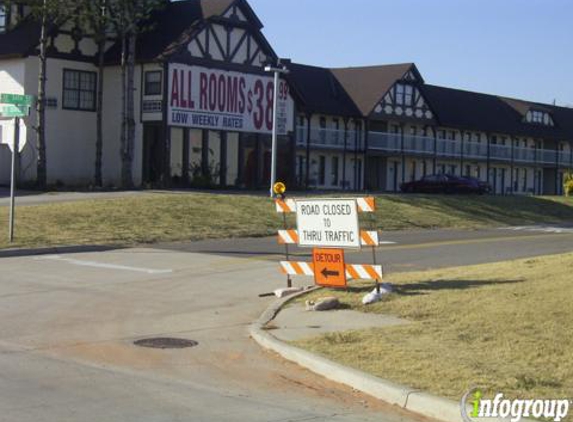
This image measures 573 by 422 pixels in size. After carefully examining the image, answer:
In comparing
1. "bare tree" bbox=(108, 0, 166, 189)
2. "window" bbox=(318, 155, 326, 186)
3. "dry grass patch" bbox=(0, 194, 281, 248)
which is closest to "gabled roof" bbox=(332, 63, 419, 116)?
"window" bbox=(318, 155, 326, 186)

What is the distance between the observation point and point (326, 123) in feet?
184

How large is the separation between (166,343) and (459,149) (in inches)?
2175

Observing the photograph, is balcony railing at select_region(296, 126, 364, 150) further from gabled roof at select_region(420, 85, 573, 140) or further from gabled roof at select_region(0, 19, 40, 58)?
gabled roof at select_region(0, 19, 40, 58)

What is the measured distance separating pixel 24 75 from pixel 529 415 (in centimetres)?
3709

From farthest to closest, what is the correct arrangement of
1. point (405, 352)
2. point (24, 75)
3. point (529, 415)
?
point (24, 75), point (405, 352), point (529, 415)

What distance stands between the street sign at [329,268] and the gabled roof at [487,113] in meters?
48.2

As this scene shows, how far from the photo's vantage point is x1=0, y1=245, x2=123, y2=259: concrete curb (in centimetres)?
1953

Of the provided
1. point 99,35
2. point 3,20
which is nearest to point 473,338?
point 99,35

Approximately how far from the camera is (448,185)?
2066 inches

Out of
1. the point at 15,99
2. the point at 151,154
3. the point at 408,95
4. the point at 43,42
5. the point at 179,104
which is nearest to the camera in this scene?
the point at 15,99

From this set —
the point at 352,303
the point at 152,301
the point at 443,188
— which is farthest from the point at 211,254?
the point at 443,188

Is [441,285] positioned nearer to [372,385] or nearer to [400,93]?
[372,385]

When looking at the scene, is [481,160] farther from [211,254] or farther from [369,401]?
[369,401]

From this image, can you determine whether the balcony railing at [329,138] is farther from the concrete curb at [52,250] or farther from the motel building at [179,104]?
the concrete curb at [52,250]
